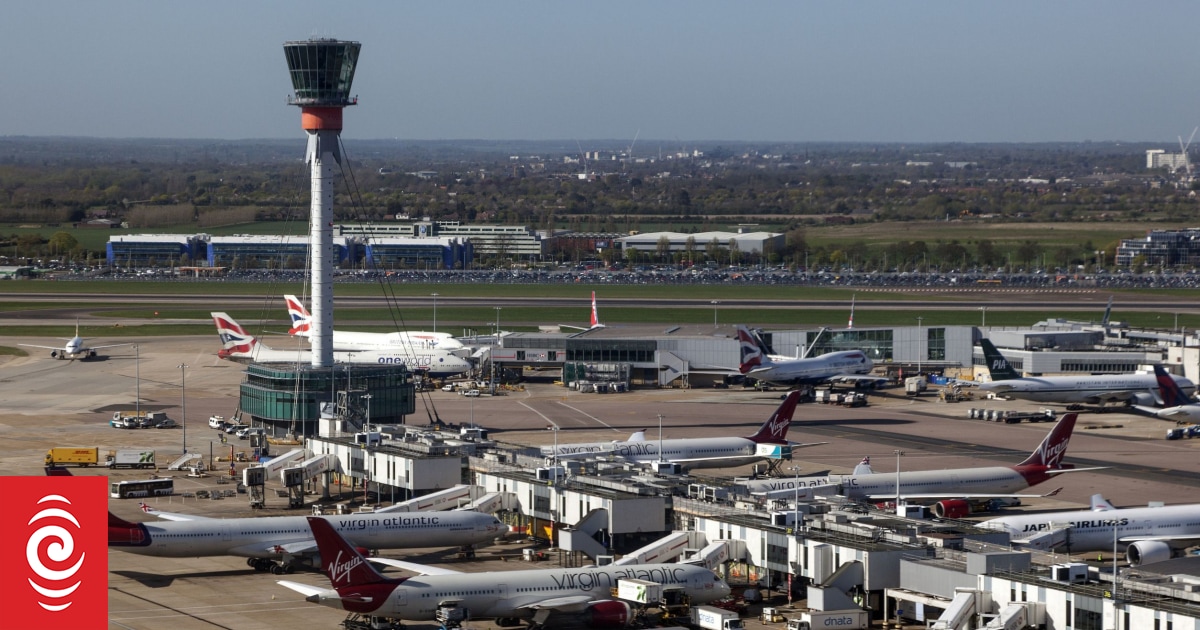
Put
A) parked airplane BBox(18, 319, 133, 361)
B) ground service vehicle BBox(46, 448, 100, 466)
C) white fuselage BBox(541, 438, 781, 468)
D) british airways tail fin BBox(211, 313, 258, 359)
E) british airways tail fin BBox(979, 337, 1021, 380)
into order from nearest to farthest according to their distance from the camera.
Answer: white fuselage BBox(541, 438, 781, 468)
ground service vehicle BBox(46, 448, 100, 466)
british airways tail fin BBox(979, 337, 1021, 380)
british airways tail fin BBox(211, 313, 258, 359)
parked airplane BBox(18, 319, 133, 361)

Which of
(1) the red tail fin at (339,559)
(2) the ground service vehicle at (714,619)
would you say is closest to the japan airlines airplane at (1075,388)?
(2) the ground service vehicle at (714,619)

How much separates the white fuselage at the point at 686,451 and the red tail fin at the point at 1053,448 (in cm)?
1558

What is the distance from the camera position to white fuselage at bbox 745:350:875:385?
5266 inches

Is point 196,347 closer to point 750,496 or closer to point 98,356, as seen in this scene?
point 98,356

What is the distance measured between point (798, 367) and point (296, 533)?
73084 mm

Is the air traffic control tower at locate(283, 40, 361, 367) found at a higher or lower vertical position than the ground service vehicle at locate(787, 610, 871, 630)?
higher

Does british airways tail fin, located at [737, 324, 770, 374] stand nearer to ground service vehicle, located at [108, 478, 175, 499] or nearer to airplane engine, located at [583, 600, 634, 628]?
ground service vehicle, located at [108, 478, 175, 499]

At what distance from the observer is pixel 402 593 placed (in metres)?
56.0

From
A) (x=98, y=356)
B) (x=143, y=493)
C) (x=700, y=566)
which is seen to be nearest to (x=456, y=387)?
(x=98, y=356)

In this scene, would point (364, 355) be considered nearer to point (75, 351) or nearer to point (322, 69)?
point (75, 351)

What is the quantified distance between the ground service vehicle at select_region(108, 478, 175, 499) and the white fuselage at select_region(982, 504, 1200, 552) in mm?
44695

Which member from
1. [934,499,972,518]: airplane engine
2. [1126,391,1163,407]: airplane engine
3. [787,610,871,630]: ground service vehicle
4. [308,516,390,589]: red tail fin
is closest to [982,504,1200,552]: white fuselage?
[934,499,972,518]: airplane engine

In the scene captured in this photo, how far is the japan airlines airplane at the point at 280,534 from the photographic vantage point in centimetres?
6569

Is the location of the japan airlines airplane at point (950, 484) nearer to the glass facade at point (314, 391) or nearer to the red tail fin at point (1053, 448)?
the red tail fin at point (1053, 448)
